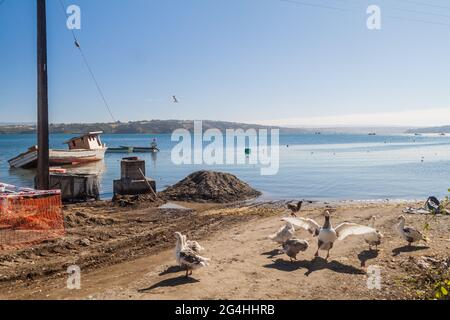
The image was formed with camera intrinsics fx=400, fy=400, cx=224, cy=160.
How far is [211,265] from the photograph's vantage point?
33.1 feet

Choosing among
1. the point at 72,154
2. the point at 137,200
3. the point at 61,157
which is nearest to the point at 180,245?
the point at 137,200

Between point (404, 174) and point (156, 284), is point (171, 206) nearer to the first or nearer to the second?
point (156, 284)

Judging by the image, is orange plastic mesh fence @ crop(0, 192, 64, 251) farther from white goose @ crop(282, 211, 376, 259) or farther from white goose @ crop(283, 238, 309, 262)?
white goose @ crop(282, 211, 376, 259)

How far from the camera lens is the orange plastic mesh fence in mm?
12438

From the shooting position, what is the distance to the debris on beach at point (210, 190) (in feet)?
82.9

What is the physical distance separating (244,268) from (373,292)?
3004 millimetres

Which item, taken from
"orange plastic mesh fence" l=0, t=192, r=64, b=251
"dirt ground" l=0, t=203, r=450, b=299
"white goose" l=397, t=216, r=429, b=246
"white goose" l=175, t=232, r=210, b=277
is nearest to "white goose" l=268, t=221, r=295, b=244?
"dirt ground" l=0, t=203, r=450, b=299

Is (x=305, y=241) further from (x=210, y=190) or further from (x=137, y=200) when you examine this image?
(x=210, y=190)

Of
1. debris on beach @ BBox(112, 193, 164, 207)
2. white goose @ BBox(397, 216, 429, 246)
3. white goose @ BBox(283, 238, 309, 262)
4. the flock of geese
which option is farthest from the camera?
debris on beach @ BBox(112, 193, 164, 207)

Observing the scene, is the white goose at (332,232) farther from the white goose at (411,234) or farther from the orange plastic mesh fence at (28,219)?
the orange plastic mesh fence at (28,219)

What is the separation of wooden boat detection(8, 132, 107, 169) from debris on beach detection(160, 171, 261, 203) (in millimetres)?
30468

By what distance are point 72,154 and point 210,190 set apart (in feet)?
112

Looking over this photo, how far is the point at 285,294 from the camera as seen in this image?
8070mm
